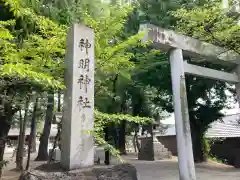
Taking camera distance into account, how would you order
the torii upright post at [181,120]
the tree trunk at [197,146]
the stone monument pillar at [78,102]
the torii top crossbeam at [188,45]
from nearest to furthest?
the stone monument pillar at [78,102] → the torii upright post at [181,120] → the torii top crossbeam at [188,45] → the tree trunk at [197,146]

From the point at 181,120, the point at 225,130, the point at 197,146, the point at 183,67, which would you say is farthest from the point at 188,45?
the point at 225,130

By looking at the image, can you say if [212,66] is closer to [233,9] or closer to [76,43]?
[233,9]

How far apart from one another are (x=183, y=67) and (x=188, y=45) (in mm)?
755

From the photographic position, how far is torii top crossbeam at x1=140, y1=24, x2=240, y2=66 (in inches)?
264

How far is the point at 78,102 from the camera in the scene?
4605 millimetres

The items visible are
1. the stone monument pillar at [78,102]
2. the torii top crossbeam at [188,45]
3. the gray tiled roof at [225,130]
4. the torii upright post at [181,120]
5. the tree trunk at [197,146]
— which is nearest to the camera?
the stone monument pillar at [78,102]

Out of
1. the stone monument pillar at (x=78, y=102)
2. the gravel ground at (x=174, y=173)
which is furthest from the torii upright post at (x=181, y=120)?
the stone monument pillar at (x=78, y=102)

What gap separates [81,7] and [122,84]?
14.8ft

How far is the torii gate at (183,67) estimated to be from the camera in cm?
655

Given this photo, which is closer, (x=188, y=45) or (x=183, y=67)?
(x=183, y=67)

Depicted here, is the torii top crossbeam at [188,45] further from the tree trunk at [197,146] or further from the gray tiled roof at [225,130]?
the gray tiled roof at [225,130]

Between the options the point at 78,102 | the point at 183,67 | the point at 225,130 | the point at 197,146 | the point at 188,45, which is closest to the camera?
the point at 78,102

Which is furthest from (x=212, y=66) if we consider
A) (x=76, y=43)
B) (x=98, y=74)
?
(x=76, y=43)

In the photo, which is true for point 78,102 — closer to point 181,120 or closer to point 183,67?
point 181,120
